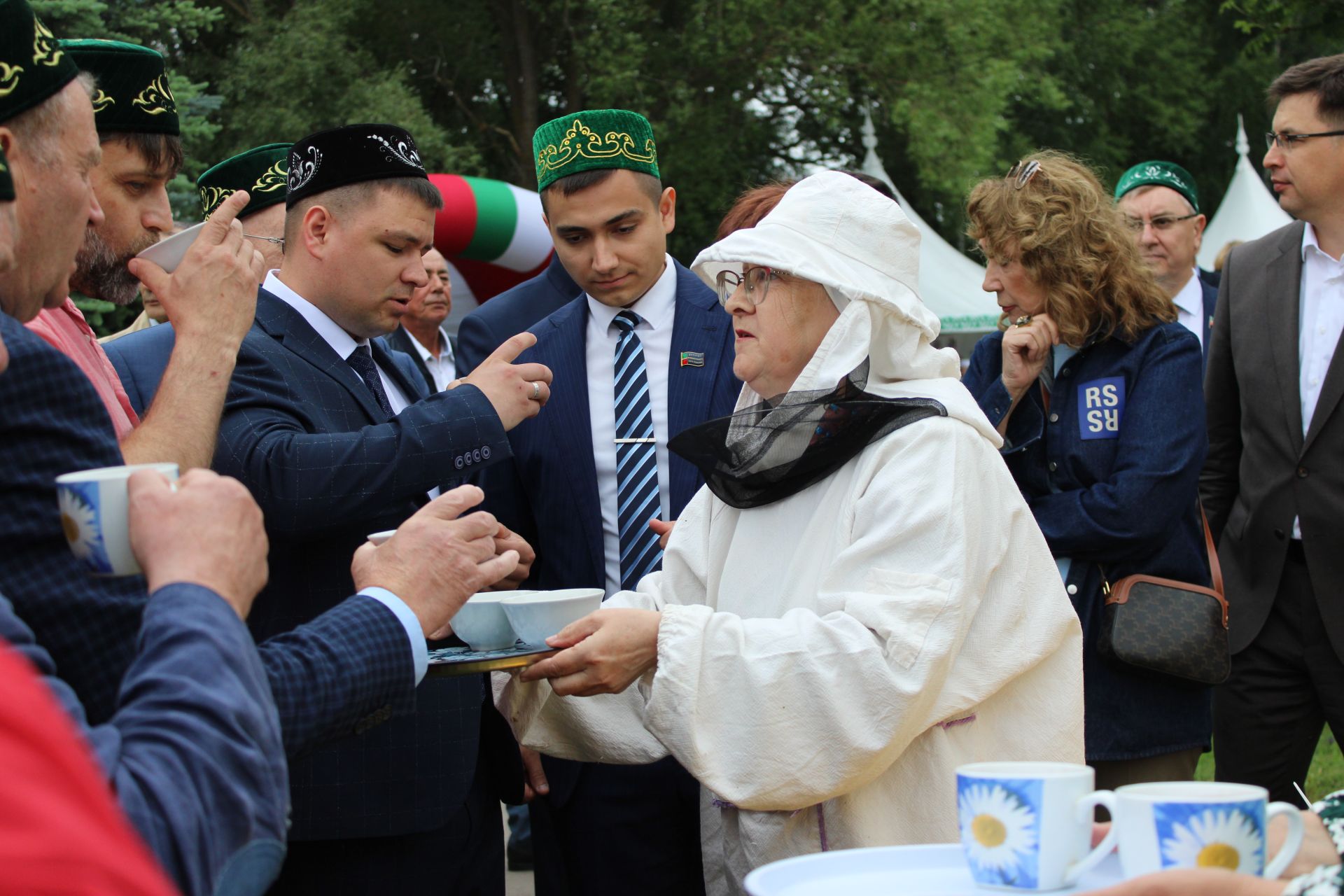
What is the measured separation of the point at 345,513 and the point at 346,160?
100cm

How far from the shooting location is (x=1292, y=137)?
14.3ft

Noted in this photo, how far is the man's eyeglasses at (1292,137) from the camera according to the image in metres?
4.29

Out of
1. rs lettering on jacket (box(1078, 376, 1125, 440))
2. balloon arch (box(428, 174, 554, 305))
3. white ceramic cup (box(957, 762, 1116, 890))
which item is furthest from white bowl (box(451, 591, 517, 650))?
balloon arch (box(428, 174, 554, 305))

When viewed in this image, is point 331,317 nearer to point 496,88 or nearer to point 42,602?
point 42,602

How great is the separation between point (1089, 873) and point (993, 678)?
843 millimetres

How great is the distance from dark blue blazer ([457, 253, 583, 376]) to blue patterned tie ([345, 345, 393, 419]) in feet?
3.10

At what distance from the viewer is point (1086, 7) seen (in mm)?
26766

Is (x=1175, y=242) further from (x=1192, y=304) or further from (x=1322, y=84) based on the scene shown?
(x=1322, y=84)

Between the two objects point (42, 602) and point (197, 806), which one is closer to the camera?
point (197, 806)

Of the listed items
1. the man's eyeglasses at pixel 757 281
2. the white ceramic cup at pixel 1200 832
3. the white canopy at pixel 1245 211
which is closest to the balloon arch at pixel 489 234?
the man's eyeglasses at pixel 757 281

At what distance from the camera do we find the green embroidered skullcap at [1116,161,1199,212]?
6.31 metres

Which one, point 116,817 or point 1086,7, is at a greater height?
point 1086,7

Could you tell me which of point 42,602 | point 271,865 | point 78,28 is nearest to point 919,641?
point 271,865

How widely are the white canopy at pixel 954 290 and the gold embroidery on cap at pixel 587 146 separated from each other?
1111 centimetres
